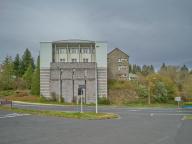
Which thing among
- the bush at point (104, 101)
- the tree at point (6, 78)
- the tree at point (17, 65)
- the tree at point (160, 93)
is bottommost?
the bush at point (104, 101)

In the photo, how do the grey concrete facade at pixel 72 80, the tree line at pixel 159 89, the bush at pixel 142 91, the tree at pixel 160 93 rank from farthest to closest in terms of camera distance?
the bush at pixel 142 91
the tree line at pixel 159 89
the tree at pixel 160 93
the grey concrete facade at pixel 72 80

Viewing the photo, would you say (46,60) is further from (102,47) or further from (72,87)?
(102,47)

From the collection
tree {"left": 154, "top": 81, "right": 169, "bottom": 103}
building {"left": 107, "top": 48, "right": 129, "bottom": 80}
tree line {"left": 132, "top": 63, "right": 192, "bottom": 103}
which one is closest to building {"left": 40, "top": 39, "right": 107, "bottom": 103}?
tree line {"left": 132, "top": 63, "right": 192, "bottom": 103}

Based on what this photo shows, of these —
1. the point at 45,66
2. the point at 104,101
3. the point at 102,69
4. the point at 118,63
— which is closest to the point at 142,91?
the point at 104,101

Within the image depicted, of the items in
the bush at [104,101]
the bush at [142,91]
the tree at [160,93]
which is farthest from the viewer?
the bush at [142,91]

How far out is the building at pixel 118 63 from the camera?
232 feet

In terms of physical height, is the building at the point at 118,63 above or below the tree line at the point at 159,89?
above

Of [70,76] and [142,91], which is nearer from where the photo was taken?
[70,76]

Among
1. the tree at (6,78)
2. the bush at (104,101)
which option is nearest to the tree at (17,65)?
the tree at (6,78)

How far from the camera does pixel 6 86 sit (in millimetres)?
66312

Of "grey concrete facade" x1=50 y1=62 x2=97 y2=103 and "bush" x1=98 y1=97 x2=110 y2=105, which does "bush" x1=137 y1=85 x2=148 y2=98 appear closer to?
"bush" x1=98 y1=97 x2=110 y2=105

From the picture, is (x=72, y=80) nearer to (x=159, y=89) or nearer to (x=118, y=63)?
(x=159, y=89)

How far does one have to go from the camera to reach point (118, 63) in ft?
235

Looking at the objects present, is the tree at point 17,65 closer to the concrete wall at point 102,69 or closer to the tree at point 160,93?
the concrete wall at point 102,69
